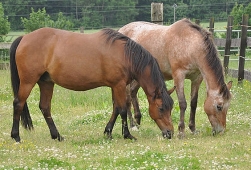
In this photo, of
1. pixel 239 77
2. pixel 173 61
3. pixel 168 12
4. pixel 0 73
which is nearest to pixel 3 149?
pixel 173 61

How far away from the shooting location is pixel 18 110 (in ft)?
27.6

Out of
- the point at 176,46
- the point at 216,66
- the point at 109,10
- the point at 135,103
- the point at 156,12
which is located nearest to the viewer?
the point at 216,66

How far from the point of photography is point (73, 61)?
327 inches

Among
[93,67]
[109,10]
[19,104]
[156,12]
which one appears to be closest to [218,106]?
[93,67]

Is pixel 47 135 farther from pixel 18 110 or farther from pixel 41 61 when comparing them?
pixel 41 61

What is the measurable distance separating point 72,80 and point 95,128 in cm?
179

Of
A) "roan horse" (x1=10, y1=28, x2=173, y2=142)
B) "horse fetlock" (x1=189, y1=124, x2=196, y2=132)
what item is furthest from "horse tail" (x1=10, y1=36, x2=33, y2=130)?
"horse fetlock" (x1=189, y1=124, x2=196, y2=132)

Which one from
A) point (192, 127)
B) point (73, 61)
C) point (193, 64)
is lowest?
point (192, 127)

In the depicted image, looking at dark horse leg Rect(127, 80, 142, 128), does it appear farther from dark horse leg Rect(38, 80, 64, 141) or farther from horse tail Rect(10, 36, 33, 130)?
horse tail Rect(10, 36, 33, 130)

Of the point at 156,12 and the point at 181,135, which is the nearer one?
the point at 181,135

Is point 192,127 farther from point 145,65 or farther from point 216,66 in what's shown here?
point 145,65

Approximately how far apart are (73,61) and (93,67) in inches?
14.0

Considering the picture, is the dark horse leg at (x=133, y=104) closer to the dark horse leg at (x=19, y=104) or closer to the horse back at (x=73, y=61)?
the horse back at (x=73, y=61)

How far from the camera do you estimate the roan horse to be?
8.22m
